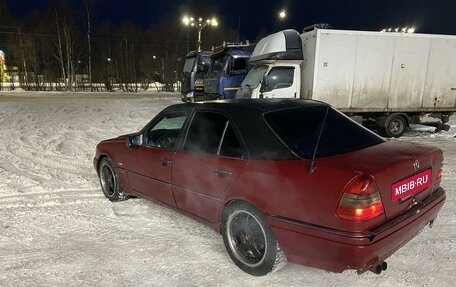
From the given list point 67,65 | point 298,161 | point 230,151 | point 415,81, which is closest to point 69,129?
point 230,151

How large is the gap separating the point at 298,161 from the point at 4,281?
2.66m

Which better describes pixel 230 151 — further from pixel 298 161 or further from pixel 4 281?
pixel 4 281

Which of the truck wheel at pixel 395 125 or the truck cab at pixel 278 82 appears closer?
the truck cab at pixel 278 82

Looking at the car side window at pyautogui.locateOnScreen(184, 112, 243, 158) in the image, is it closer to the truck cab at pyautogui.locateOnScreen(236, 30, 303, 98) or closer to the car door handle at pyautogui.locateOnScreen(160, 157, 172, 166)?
the car door handle at pyautogui.locateOnScreen(160, 157, 172, 166)

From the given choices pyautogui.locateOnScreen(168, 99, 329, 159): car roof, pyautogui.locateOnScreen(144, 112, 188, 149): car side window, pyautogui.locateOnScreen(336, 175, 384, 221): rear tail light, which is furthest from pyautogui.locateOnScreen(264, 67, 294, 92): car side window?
pyautogui.locateOnScreen(336, 175, 384, 221): rear tail light

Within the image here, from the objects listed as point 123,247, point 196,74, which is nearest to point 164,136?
point 123,247

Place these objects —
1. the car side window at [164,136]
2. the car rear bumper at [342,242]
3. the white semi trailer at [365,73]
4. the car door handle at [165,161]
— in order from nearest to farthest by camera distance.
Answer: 1. the car rear bumper at [342,242]
2. the car door handle at [165,161]
3. the car side window at [164,136]
4. the white semi trailer at [365,73]

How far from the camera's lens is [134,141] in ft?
14.3

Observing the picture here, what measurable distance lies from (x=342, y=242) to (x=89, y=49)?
41.1m

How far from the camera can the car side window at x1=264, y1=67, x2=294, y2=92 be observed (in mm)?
10312

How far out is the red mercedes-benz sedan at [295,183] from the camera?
246cm

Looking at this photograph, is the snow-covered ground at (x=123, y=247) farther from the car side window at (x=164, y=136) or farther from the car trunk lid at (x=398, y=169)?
the car side window at (x=164, y=136)

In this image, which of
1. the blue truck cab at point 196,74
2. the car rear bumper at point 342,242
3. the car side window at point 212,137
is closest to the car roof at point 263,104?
the car side window at point 212,137

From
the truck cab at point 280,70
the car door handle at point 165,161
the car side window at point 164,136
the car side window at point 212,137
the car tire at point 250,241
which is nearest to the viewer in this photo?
the car tire at point 250,241
